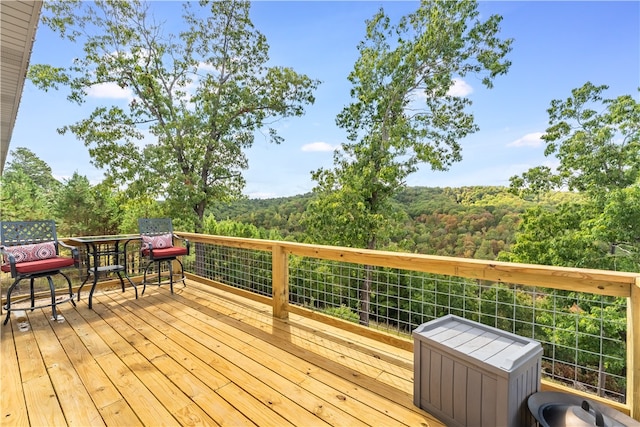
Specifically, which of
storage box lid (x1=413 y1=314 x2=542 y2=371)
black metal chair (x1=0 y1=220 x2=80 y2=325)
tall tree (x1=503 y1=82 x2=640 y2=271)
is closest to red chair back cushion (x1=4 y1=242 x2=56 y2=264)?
black metal chair (x1=0 y1=220 x2=80 y2=325)

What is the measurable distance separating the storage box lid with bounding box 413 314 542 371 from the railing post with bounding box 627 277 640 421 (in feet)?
1.48

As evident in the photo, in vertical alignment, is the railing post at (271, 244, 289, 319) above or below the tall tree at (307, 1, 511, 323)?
below

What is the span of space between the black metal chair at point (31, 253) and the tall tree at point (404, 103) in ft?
24.3

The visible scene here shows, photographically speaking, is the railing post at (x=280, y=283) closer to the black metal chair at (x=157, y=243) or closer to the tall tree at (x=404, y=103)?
the black metal chair at (x=157, y=243)

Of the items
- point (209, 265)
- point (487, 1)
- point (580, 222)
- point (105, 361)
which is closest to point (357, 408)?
point (105, 361)

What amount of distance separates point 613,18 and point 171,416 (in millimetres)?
8985

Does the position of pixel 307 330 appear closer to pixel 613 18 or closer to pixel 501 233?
pixel 613 18

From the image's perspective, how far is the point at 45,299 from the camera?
12.3 feet

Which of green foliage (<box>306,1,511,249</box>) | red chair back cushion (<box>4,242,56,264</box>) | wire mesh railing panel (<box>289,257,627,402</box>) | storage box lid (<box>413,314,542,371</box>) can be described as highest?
green foliage (<box>306,1,511,249</box>)

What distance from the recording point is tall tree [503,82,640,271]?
9102 mm

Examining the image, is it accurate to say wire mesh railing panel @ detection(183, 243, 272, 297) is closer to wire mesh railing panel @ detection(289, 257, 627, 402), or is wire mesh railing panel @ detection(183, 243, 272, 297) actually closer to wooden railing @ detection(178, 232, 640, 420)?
wire mesh railing panel @ detection(289, 257, 627, 402)

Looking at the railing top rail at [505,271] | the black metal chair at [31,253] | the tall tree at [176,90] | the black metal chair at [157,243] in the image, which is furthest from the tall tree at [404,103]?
the black metal chair at [31,253]

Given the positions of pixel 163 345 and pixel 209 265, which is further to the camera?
pixel 209 265

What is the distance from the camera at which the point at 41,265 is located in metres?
2.91
